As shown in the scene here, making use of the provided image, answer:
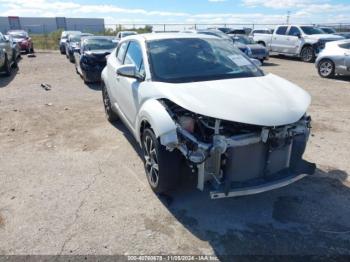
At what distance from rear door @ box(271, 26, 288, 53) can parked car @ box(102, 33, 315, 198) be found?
15245 mm

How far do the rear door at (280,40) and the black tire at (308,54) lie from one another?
118 centimetres

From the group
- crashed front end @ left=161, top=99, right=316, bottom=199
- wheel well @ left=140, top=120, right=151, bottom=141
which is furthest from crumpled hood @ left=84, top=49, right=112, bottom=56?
crashed front end @ left=161, top=99, right=316, bottom=199

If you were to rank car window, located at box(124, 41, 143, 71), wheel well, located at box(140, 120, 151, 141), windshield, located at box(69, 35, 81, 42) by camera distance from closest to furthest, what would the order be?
wheel well, located at box(140, 120, 151, 141)
car window, located at box(124, 41, 143, 71)
windshield, located at box(69, 35, 81, 42)

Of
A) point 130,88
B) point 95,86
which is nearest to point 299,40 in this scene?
point 95,86

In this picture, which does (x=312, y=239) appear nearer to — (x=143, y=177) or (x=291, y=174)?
(x=291, y=174)

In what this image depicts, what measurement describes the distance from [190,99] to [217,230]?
134 centimetres

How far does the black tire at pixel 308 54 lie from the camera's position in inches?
656

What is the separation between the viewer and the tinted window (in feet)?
14.6

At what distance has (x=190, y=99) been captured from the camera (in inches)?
128

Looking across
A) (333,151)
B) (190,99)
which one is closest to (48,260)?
(190,99)

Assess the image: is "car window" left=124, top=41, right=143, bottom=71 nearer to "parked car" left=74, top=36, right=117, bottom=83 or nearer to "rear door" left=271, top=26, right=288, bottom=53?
"parked car" left=74, top=36, right=117, bottom=83

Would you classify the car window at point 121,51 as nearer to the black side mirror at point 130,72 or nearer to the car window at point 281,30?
the black side mirror at point 130,72

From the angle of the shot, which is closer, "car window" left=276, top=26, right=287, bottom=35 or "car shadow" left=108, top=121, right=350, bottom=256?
"car shadow" left=108, top=121, right=350, bottom=256

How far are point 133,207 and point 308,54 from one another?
15.9 meters
